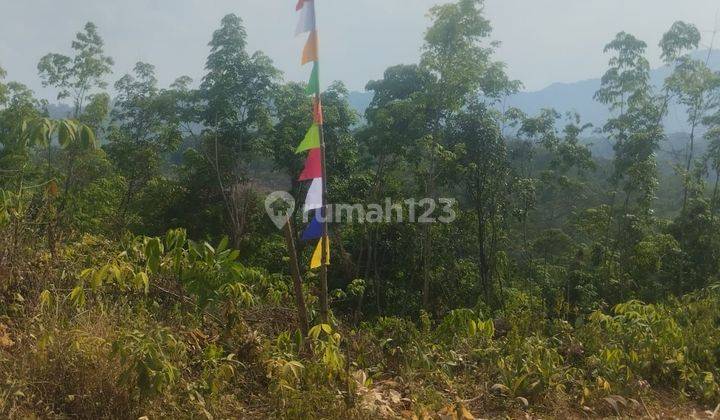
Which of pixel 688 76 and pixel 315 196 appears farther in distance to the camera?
pixel 688 76

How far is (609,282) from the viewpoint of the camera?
10367mm

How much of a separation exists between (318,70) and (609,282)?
9485 millimetres

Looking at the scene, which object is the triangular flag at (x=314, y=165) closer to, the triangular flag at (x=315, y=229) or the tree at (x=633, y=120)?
the triangular flag at (x=315, y=229)

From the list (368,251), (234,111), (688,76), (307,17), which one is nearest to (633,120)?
(688,76)

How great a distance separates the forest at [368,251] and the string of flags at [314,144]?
0.69 ft

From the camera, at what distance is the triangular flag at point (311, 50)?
2662 mm

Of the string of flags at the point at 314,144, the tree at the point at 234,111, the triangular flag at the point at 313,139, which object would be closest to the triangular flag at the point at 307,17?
the string of flags at the point at 314,144

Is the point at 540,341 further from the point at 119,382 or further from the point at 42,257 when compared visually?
the point at 42,257

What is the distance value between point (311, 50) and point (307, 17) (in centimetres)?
17

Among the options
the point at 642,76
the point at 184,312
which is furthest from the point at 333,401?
the point at 642,76

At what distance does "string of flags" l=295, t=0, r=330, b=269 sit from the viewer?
2.61 metres

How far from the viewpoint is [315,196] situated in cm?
261

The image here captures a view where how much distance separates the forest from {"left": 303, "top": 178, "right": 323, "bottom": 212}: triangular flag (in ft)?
1.01

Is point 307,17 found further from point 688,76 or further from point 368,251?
point 688,76
